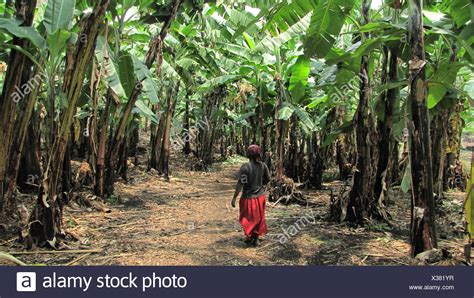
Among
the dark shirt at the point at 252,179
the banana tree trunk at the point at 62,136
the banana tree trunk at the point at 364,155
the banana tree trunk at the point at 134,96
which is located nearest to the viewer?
the banana tree trunk at the point at 62,136

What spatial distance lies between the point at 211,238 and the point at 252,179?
1.26 m

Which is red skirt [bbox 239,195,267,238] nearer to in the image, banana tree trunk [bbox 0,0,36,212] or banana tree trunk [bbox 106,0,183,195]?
banana tree trunk [bbox 0,0,36,212]

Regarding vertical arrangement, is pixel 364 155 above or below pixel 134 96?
below

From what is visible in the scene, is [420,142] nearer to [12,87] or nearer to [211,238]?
[211,238]

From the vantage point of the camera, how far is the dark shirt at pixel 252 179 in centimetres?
576

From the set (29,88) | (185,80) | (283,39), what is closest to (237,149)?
(185,80)

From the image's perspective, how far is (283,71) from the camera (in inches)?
391

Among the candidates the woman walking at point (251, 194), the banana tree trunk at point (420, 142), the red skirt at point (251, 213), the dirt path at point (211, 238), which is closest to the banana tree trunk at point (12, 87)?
the dirt path at point (211, 238)

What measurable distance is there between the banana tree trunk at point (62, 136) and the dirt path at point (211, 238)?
375 millimetres

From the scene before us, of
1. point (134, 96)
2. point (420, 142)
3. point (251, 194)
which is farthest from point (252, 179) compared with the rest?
point (134, 96)

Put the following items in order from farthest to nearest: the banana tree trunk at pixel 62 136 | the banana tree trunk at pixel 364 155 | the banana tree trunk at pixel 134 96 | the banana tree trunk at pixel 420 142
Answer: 1. the banana tree trunk at pixel 134 96
2. the banana tree trunk at pixel 364 155
3. the banana tree trunk at pixel 62 136
4. the banana tree trunk at pixel 420 142

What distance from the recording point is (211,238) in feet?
20.8

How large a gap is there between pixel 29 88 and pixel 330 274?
4447 millimetres

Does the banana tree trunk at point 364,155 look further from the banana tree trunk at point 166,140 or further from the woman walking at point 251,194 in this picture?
the banana tree trunk at point 166,140
